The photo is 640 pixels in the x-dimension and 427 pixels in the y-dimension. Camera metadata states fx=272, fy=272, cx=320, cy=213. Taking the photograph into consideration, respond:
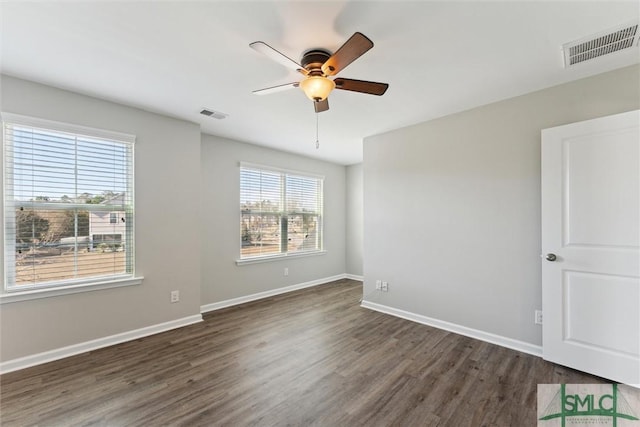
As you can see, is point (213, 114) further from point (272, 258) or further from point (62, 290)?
point (272, 258)

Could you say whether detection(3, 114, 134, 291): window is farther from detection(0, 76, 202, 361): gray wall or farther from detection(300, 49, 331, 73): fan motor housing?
detection(300, 49, 331, 73): fan motor housing

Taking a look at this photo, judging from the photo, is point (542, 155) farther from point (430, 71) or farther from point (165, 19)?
point (165, 19)

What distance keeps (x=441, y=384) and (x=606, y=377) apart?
131 centimetres

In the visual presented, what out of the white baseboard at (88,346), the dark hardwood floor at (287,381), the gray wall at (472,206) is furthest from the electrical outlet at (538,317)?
the white baseboard at (88,346)

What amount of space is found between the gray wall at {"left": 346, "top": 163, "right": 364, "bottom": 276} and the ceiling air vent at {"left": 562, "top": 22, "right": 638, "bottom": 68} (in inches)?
156

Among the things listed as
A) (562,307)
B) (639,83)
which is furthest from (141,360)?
(639,83)

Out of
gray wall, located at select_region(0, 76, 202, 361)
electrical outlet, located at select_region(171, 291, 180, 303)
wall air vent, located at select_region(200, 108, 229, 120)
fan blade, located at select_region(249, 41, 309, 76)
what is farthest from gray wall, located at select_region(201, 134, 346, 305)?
fan blade, located at select_region(249, 41, 309, 76)

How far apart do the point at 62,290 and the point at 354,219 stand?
15.5ft

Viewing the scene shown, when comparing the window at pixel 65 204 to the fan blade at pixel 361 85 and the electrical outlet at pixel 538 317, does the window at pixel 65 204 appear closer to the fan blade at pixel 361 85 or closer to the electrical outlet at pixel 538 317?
the fan blade at pixel 361 85

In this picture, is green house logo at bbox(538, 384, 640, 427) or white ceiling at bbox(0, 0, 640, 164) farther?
green house logo at bbox(538, 384, 640, 427)

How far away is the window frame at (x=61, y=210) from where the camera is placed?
7.64 feet

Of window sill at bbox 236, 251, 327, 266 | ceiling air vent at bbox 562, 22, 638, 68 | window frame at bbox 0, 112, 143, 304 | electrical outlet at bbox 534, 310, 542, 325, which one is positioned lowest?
electrical outlet at bbox 534, 310, 542, 325

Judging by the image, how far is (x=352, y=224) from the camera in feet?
19.7

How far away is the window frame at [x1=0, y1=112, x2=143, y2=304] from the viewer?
7.64ft
